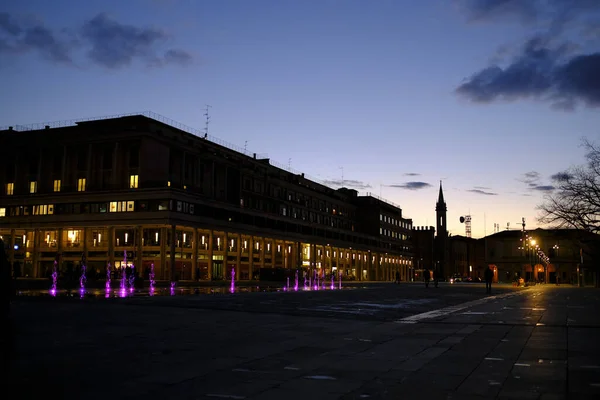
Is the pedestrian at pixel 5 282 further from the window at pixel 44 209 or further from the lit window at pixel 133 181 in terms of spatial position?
the window at pixel 44 209

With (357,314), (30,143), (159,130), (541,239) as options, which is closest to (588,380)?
(357,314)

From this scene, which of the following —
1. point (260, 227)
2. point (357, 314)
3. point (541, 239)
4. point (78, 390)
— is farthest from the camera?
point (541, 239)

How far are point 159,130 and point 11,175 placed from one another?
2905 cm

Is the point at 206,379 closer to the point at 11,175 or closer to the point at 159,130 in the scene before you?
the point at 159,130

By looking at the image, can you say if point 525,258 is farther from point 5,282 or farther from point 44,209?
point 5,282

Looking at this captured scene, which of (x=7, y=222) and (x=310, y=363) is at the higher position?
(x=7, y=222)

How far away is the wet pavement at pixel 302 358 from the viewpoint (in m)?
7.75

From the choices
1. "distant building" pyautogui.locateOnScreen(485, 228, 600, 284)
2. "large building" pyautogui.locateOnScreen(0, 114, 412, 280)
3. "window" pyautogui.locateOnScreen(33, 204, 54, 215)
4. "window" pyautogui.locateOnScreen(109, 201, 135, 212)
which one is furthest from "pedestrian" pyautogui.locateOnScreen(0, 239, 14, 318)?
"distant building" pyautogui.locateOnScreen(485, 228, 600, 284)

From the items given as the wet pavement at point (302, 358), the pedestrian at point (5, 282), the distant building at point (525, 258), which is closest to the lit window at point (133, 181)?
the wet pavement at point (302, 358)

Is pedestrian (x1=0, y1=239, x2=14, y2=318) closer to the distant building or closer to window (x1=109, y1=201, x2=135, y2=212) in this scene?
window (x1=109, y1=201, x2=135, y2=212)

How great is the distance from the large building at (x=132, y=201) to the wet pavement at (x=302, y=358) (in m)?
68.9

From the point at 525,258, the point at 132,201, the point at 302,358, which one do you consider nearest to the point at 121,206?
the point at 132,201

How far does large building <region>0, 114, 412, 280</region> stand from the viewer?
8656cm

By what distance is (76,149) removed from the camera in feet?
307
